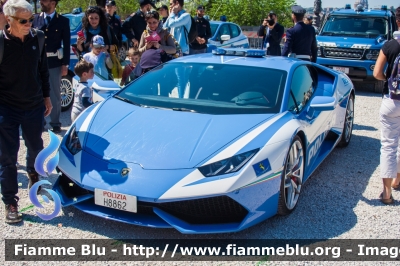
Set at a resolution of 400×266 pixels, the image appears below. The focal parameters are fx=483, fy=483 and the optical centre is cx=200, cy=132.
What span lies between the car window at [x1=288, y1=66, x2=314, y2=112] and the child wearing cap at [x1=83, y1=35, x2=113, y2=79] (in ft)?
10.3

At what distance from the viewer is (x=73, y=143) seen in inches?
155

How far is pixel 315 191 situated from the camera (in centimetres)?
474

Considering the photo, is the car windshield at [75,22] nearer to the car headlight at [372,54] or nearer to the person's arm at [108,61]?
the person's arm at [108,61]

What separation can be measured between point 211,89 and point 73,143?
139cm

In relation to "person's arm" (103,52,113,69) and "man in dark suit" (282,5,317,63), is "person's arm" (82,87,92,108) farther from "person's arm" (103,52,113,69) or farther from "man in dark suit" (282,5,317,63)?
"man in dark suit" (282,5,317,63)

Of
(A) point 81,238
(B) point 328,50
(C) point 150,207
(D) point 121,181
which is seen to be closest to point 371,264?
(C) point 150,207

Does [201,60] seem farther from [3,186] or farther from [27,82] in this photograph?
[3,186]

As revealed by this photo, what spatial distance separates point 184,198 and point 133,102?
1519 mm

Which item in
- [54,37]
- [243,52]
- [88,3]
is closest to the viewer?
[243,52]

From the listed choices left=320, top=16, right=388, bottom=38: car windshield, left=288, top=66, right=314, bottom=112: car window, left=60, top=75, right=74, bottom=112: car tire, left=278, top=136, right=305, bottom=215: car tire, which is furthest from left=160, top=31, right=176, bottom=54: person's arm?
left=320, top=16, right=388, bottom=38: car windshield

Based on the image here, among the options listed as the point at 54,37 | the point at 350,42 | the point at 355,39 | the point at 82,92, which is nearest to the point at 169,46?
the point at 54,37

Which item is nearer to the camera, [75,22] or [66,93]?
[66,93]

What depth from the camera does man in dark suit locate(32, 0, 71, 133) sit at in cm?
641

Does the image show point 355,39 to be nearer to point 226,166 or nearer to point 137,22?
point 137,22
